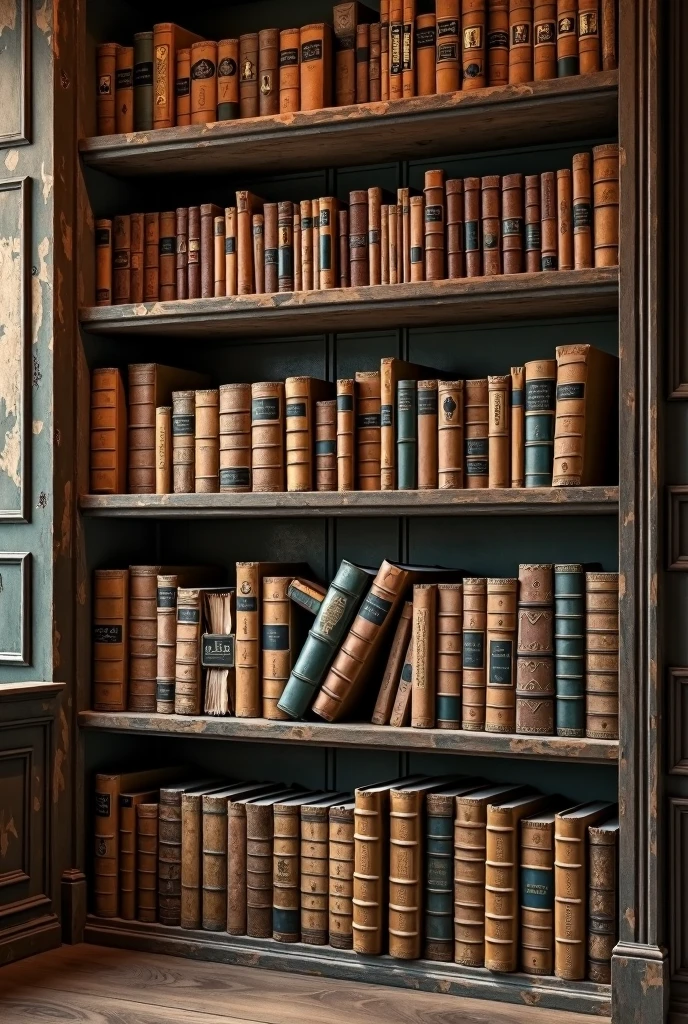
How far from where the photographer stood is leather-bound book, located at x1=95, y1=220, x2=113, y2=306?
348 cm

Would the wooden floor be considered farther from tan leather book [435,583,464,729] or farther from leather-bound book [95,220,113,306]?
leather-bound book [95,220,113,306]

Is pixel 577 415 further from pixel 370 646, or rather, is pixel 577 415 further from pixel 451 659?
pixel 370 646

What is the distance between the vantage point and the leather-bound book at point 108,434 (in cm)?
344

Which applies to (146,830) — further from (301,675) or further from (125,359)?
(125,359)

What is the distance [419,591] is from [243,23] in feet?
5.93

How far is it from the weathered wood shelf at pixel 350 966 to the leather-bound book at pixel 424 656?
0.58 meters

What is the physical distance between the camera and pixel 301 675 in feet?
10.3

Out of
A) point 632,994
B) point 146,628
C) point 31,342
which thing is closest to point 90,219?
point 31,342

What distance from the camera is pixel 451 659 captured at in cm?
303

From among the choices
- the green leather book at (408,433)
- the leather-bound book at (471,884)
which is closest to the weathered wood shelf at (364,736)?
the leather-bound book at (471,884)

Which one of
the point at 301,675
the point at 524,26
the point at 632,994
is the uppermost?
the point at 524,26

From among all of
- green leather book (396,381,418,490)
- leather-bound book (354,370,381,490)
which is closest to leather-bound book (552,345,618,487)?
green leather book (396,381,418,490)

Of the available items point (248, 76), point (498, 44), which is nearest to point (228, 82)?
point (248, 76)

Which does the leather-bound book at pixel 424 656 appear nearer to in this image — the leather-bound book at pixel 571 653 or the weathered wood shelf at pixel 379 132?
the leather-bound book at pixel 571 653
